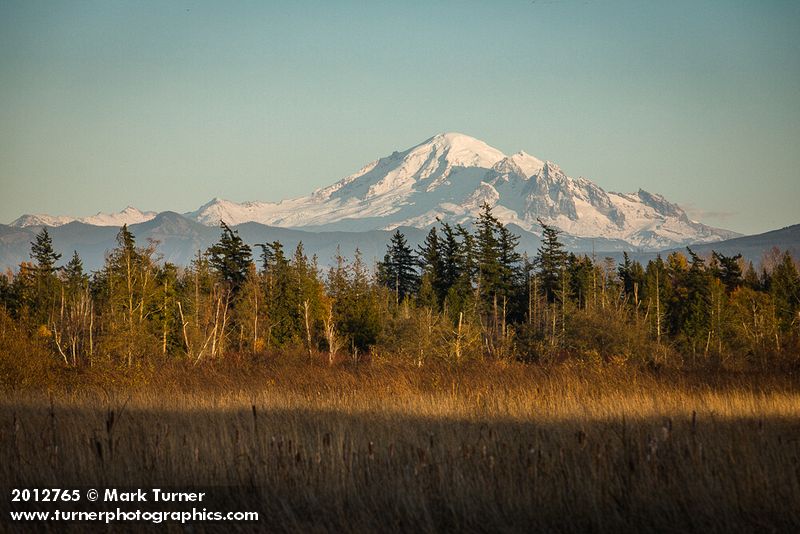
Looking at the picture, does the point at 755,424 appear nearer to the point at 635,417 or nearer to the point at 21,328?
the point at 635,417

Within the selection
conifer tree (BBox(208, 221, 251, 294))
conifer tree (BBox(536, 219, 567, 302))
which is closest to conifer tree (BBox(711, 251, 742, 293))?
conifer tree (BBox(536, 219, 567, 302))

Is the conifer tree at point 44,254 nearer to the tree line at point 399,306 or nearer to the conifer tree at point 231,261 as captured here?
the tree line at point 399,306

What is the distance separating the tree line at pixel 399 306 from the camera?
47.3 m

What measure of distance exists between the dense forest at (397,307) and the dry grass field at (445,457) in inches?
740

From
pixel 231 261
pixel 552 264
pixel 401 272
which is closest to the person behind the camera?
pixel 231 261

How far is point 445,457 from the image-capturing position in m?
9.74

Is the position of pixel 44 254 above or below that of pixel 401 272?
above

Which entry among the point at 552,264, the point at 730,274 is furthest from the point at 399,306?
the point at 730,274

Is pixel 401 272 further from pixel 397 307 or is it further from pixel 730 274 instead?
pixel 730 274

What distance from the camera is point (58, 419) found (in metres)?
12.9

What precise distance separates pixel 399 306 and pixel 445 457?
57.1m

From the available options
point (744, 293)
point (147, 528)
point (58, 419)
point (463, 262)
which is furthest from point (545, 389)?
point (744, 293)

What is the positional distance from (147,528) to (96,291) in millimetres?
68377

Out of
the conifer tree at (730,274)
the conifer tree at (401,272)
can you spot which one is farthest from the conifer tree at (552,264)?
the conifer tree at (730,274)
